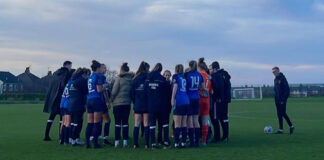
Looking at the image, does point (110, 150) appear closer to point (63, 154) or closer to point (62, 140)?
point (63, 154)

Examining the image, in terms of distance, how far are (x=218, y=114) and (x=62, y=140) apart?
4.67 metres

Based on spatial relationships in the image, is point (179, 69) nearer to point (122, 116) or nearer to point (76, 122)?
point (122, 116)

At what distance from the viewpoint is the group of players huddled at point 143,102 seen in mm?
11570

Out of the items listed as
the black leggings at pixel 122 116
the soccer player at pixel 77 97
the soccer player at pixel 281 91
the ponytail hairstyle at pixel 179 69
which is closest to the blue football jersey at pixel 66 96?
the soccer player at pixel 77 97

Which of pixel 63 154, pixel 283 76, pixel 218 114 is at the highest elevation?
pixel 283 76

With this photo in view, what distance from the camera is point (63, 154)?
10.7 m

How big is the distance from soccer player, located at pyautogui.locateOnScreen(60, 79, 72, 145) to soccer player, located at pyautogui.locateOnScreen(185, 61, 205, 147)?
340 centimetres

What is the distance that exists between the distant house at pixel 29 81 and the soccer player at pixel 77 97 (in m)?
86.4

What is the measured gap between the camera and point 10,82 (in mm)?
110375

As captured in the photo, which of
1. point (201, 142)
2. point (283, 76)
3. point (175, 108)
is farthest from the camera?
point (283, 76)

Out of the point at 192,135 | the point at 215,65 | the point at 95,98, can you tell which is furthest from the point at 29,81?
the point at 192,135

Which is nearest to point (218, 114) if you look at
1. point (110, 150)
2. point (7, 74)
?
point (110, 150)

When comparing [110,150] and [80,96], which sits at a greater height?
[80,96]

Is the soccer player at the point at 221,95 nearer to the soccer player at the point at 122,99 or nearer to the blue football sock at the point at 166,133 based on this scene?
the blue football sock at the point at 166,133
